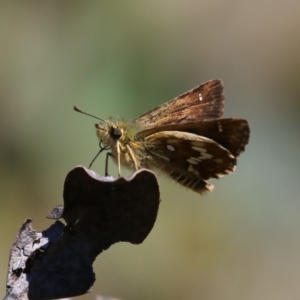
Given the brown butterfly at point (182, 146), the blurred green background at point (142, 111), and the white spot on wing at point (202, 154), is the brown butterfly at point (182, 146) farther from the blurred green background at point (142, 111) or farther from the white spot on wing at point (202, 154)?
the blurred green background at point (142, 111)

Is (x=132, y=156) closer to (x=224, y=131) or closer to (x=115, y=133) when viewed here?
(x=115, y=133)

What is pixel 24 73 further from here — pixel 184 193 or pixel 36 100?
pixel 184 193

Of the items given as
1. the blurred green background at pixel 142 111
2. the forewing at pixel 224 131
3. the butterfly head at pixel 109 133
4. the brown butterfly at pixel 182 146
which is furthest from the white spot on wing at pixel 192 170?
the blurred green background at pixel 142 111

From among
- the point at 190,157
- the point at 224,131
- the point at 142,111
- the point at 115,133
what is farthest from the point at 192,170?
the point at 142,111

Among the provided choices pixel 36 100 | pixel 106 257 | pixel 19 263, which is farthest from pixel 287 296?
pixel 19 263

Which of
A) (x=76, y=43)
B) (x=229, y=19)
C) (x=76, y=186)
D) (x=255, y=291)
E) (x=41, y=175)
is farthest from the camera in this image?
(x=229, y=19)

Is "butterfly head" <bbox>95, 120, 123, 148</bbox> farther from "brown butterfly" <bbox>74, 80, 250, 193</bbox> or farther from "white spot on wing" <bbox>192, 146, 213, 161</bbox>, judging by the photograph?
"white spot on wing" <bbox>192, 146, 213, 161</bbox>
